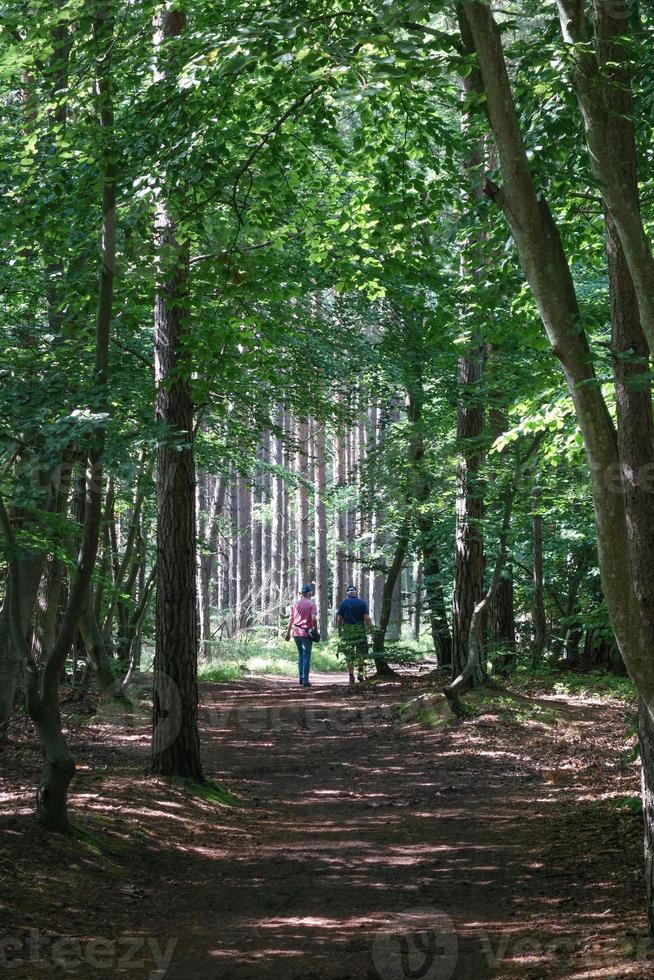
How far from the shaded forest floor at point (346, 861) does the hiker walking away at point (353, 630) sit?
6.32m

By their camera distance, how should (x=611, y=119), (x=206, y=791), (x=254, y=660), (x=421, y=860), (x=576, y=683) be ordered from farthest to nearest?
(x=254, y=660) → (x=576, y=683) → (x=206, y=791) → (x=421, y=860) → (x=611, y=119)

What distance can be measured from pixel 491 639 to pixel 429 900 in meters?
10.4

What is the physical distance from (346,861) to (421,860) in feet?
1.89

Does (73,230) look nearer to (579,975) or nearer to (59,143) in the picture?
(59,143)

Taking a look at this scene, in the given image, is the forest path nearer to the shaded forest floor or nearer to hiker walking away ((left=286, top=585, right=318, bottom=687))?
the shaded forest floor

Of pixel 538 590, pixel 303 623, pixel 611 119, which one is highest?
pixel 611 119

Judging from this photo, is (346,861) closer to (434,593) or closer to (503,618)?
(503,618)

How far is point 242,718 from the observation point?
1516cm

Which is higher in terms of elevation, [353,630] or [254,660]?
[353,630]

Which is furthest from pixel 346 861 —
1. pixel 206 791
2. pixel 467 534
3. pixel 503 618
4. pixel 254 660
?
pixel 254 660

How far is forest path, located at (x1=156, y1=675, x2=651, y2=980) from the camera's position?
5160mm

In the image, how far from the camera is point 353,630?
19016 millimetres

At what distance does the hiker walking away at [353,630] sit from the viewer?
62.3ft

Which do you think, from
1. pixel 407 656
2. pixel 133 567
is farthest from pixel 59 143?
pixel 407 656
